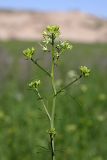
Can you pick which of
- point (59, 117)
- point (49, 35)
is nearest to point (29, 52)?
point (49, 35)

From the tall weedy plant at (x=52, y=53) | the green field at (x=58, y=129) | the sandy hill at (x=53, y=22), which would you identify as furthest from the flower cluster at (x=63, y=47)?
the sandy hill at (x=53, y=22)

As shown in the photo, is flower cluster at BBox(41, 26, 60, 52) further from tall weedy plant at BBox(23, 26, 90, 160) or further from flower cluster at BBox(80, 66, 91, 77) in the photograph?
flower cluster at BBox(80, 66, 91, 77)

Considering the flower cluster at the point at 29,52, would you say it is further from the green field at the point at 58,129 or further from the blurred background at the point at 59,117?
the green field at the point at 58,129

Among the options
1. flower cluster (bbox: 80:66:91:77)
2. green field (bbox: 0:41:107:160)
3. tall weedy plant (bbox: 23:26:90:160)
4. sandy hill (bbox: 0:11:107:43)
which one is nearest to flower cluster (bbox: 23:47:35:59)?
tall weedy plant (bbox: 23:26:90:160)

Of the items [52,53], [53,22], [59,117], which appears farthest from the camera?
[53,22]

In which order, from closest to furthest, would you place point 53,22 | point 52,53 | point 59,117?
point 52,53 → point 59,117 → point 53,22

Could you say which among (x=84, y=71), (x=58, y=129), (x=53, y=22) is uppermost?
(x=53, y=22)

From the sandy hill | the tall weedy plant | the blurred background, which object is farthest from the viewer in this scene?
the sandy hill

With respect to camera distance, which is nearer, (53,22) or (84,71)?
(84,71)

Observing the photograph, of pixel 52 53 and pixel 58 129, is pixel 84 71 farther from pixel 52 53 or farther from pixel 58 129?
pixel 58 129

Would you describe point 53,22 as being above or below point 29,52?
above
